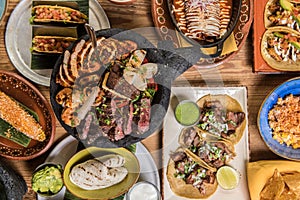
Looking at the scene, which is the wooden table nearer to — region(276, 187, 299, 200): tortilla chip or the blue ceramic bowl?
Answer: the blue ceramic bowl

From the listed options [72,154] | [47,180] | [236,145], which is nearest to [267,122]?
[236,145]

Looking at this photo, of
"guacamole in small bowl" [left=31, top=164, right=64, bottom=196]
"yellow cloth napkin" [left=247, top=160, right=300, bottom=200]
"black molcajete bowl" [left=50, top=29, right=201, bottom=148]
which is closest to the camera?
"black molcajete bowl" [left=50, top=29, right=201, bottom=148]

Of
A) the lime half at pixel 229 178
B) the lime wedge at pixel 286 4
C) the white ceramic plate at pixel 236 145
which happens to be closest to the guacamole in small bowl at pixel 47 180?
the white ceramic plate at pixel 236 145

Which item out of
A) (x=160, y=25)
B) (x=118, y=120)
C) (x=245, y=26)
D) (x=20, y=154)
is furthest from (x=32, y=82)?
(x=245, y=26)

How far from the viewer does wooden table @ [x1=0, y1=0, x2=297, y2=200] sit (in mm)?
2742

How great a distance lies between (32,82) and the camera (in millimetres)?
2732

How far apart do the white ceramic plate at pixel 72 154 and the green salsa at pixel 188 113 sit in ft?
0.81

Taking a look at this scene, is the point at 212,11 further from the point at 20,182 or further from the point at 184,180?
the point at 20,182

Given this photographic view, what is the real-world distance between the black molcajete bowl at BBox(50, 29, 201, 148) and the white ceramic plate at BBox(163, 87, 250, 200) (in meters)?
0.26

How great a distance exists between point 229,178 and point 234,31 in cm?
75

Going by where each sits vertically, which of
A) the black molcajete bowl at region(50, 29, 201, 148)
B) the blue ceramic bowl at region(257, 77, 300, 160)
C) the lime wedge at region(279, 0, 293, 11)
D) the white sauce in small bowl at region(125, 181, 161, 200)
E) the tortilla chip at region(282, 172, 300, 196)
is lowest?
the white sauce in small bowl at region(125, 181, 161, 200)

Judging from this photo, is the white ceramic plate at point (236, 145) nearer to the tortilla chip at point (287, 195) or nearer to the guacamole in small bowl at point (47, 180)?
the tortilla chip at point (287, 195)

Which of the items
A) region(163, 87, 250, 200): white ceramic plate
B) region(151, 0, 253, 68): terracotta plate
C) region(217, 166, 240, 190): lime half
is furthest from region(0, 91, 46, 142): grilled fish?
region(217, 166, 240, 190): lime half

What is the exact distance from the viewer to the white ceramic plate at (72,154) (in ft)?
8.96
